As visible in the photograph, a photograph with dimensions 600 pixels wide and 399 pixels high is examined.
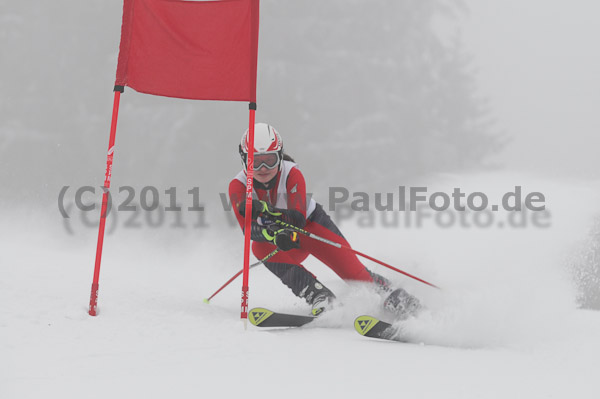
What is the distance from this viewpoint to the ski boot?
14.6 ft

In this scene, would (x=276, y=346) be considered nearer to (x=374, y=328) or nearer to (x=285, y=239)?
(x=374, y=328)

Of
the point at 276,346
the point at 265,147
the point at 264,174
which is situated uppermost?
the point at 265,147

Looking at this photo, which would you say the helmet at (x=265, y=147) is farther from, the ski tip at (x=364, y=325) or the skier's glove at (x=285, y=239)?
the ski tip at (x=364, y=325)

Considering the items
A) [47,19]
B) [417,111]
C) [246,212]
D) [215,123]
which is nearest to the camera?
[246,212]

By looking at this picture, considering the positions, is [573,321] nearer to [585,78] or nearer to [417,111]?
[417,111]

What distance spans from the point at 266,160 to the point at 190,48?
3.67 ft

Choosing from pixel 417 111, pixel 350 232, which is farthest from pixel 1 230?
pixel 417 111

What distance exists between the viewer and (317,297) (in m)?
4.60

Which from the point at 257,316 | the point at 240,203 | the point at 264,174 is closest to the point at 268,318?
the point at 257,316

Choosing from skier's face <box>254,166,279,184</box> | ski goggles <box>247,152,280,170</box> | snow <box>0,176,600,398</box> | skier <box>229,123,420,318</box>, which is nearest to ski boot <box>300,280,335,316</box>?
skier <box>229,123,420,318</box>

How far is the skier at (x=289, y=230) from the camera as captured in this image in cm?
439

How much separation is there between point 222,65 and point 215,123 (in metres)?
10.5

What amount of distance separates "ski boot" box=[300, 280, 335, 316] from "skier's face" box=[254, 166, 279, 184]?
103 centimetres

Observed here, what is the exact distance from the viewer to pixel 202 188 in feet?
49.2
